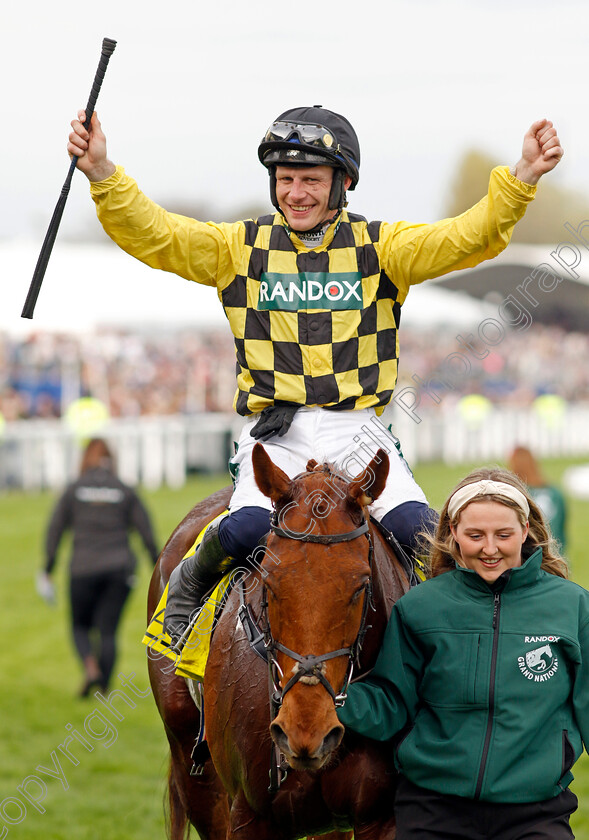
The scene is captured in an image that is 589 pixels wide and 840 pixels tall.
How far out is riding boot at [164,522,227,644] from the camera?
3.85 m

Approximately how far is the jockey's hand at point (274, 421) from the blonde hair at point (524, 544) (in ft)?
2.03

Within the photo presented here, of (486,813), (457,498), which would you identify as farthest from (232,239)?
(486,813)

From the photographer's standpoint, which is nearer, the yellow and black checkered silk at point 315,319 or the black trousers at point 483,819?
the black trousers at point 483,819

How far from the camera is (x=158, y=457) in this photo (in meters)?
19.8

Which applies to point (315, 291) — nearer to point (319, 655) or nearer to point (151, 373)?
point (319, 655)

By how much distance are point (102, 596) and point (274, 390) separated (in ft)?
18.8

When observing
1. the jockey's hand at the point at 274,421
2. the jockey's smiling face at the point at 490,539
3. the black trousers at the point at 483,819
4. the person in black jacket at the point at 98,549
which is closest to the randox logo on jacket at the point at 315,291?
the jockey's hand at the point at 274,421

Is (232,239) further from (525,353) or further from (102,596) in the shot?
(525,353)

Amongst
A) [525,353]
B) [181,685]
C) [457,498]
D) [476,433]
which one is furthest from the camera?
[525,353]

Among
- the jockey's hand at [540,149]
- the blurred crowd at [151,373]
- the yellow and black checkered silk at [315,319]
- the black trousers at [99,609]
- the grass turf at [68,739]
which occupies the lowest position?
the grass turf at [68,739]

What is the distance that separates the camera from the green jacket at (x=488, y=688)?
3037mm

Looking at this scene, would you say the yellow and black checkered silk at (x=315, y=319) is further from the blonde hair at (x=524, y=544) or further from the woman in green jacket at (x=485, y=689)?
the woman in green jacket at (x=485, y=689)

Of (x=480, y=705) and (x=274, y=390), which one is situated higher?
(x=274, y=390)

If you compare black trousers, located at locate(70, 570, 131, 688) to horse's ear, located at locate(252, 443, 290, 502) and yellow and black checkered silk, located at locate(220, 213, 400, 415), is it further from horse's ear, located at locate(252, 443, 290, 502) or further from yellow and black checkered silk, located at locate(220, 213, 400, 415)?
horse's ear, located at locate(252, 443, 290, 502)
